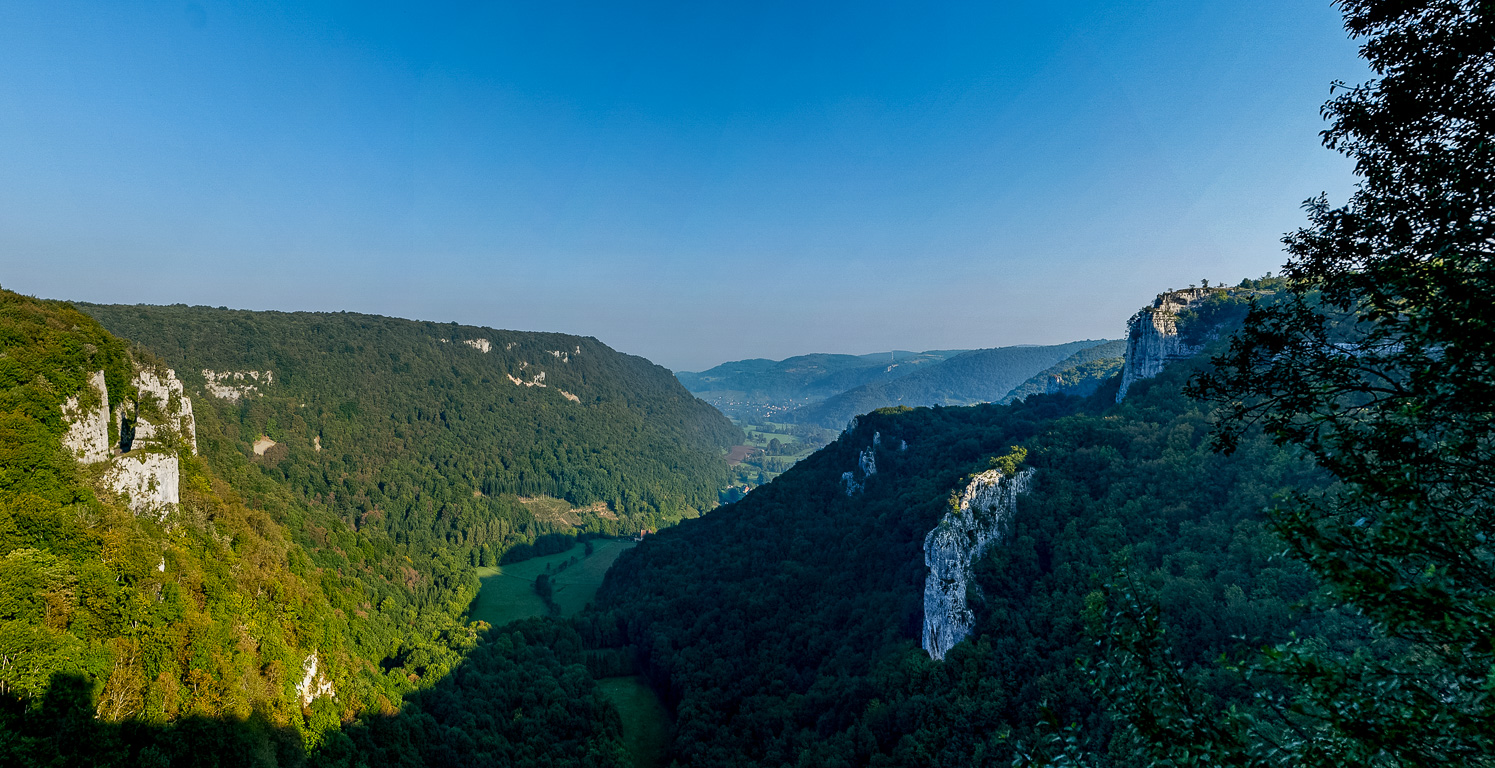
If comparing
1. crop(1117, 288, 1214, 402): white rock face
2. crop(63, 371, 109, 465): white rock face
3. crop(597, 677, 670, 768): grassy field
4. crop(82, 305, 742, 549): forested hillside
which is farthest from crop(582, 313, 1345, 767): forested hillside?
crop(82, 305, 742, 549): forested hillside

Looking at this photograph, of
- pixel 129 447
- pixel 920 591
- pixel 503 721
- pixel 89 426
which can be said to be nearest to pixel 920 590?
pixel 920 591

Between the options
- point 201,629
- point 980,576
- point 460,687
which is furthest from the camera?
point 460,687

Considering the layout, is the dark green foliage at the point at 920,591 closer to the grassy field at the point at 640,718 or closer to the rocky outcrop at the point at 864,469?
the rocky outcrop at the point at 864,469

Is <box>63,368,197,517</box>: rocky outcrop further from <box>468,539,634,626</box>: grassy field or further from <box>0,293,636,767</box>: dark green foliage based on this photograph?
<box>468,539,634,626</box>: grassy field

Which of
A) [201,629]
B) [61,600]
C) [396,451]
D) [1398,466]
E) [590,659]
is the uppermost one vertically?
[1398,466]

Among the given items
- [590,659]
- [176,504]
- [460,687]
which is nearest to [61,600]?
[176,504]

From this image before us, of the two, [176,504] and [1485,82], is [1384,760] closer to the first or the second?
[1485,82]
